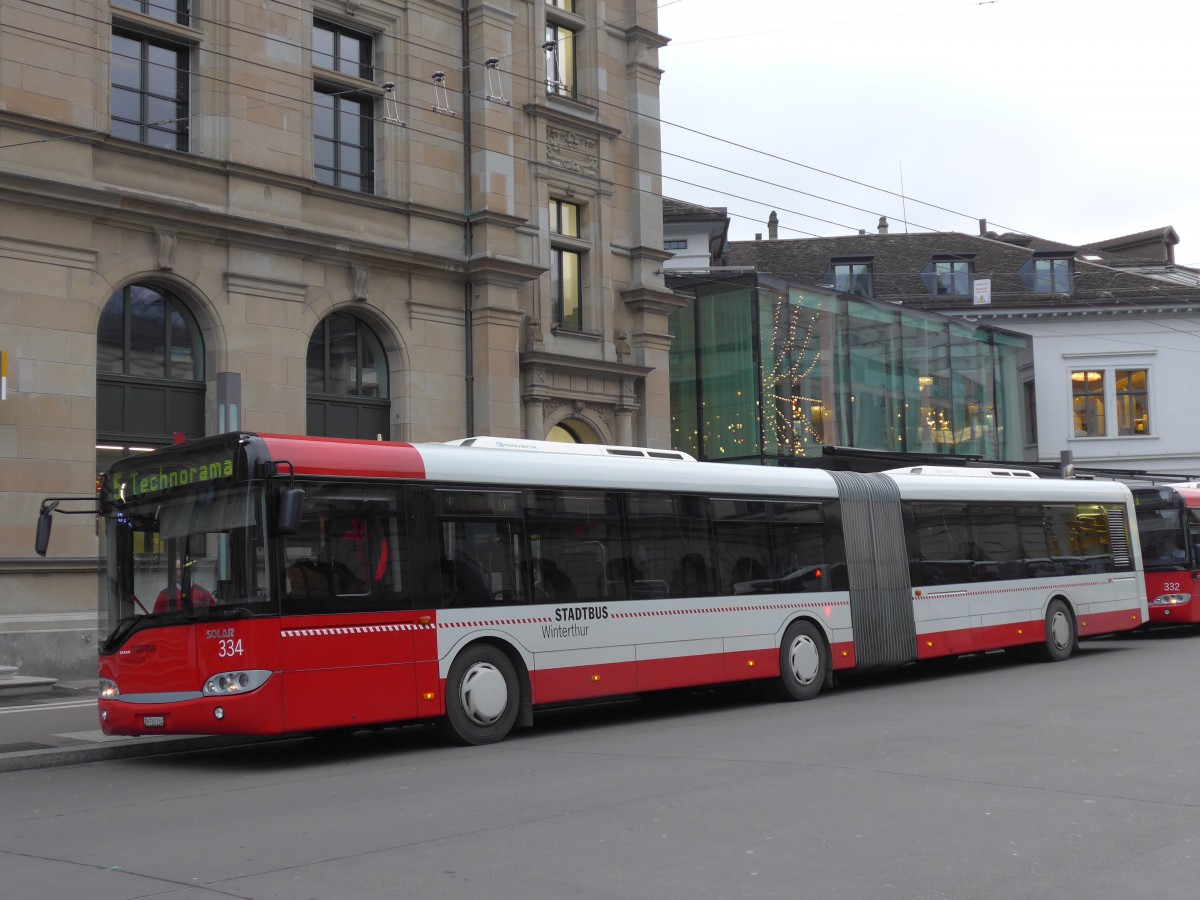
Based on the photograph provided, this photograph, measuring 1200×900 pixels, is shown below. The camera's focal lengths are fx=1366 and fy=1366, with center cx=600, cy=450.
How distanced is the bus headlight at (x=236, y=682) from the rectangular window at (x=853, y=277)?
43093 millimetres

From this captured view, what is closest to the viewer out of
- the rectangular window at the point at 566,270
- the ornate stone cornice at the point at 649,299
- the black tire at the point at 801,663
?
the black tire at the point at 801,663

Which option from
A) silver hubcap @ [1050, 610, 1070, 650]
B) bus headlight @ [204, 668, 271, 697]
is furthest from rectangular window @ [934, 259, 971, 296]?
bus headlight @ [204, 668, 271, 697]

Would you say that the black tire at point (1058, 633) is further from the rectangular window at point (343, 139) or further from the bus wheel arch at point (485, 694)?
the rectangular window at point (343, 139)

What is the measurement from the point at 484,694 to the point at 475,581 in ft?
3.52

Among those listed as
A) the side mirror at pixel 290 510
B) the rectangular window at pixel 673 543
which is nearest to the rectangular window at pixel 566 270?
the rectangular window at pixel 673 543

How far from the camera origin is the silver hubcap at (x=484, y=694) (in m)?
12.9

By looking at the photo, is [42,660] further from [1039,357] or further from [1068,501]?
[1039,357]

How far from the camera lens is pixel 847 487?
59.9 feet

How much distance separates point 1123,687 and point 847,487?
4.24 m

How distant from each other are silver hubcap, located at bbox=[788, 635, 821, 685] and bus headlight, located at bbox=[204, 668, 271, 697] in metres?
7.50

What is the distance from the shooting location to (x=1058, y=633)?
70.8 feet

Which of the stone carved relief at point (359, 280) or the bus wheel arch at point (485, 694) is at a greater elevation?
the stone carved relief at point (359, 280)

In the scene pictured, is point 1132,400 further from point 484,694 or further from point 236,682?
point 236,682

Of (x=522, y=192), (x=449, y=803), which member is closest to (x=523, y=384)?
(x=522, y=192)
